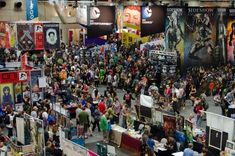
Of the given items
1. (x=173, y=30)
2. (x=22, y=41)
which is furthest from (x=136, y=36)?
(x=22, y=41)

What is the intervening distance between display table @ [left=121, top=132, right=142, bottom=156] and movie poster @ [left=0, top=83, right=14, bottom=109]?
613 centimetres

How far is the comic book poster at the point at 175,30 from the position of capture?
2666cm

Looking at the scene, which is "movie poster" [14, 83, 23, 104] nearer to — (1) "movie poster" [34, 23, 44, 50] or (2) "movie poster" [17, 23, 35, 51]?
(2) "movie poster" [17, 23, 35, 51]

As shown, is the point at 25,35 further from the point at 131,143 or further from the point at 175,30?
the point at 131,143

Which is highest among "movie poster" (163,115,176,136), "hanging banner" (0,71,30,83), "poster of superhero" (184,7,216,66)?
"poster of superhero" (184,7,216,66)

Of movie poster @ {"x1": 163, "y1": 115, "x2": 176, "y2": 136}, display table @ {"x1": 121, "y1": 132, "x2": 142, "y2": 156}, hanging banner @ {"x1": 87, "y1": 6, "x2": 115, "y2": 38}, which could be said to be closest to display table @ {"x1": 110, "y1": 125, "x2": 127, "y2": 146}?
display table @ {"x1": 121, "y1": 132, "x2": 142, "y2": 156}

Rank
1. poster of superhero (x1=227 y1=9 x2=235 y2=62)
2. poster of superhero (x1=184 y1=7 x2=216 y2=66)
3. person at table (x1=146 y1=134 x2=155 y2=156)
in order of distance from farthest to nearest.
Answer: poster of superhero (x1=227 y1=9 x2=235 y2=62) → poster of superhero (x1=184 y1=7 x2=216 y2=66) → person at table (x1=146 y1=134 x2=155 y2=156)

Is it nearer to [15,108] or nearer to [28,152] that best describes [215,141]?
[28,152]

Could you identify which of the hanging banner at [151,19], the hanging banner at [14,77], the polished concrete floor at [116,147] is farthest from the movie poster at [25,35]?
the polished concrete floor at [116,147]

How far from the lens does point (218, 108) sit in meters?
21.3

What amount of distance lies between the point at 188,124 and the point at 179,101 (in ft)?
20.6

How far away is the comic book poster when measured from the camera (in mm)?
26656

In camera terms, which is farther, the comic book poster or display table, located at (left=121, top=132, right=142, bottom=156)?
the comic book poster

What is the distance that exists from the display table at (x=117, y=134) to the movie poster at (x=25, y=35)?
11.1 metres
